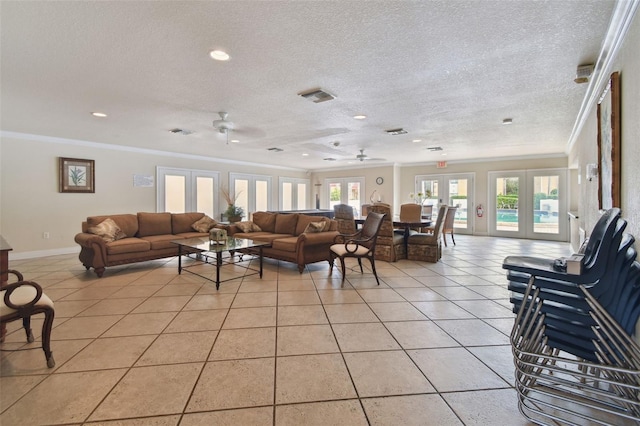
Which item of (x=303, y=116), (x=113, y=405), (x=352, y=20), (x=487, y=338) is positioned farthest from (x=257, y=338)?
(x=303, y=116)

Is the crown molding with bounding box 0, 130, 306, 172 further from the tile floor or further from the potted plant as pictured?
the tile floor

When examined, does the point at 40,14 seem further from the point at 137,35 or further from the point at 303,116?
the point at 303,116

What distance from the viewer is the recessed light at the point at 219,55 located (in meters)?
2.39

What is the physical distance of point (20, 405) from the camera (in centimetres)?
159

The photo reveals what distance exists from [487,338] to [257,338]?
189 centimetres

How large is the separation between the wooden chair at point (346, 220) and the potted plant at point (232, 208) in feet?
9.63

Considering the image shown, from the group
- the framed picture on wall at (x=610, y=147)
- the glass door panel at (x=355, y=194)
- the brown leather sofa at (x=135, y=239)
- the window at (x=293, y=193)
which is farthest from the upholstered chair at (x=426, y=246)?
the window at (x=293, y=193)

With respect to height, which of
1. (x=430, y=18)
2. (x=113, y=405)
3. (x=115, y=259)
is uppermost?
(x=430, y=18)

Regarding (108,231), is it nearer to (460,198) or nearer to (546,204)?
(460,198)

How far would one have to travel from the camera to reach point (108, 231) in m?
4.56

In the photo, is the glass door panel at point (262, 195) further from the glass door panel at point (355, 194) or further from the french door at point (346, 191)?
the glass door panel at point (355, 194)

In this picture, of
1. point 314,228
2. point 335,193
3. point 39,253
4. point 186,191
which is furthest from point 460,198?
point 39,253

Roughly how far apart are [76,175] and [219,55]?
18.0 feet

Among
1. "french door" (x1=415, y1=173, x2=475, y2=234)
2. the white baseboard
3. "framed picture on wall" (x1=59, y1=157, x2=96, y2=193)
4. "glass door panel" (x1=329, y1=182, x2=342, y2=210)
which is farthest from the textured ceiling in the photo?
"glass door panel" (x1=329, y1=182, x2=342, y2=210)
